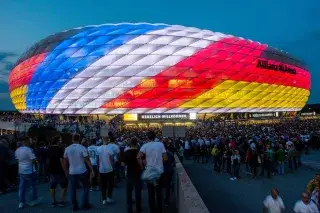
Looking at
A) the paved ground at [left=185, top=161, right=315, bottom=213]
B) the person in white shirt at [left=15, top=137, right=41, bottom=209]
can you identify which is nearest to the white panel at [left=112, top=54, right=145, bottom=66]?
the paved ground at [left=185, top=161, right=315, bottom=213]

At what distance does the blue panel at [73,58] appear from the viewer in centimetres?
5130

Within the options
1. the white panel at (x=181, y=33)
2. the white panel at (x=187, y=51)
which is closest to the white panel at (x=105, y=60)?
the white panel at (x=187, y=51)

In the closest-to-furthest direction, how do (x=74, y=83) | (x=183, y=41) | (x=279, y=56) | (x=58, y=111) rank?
(x=74, y=83)
(x=183, y=41)
(x=58, y=111)
(x=279, y=56)

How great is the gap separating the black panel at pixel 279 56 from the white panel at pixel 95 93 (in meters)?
25.0

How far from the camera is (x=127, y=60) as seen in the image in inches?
1991

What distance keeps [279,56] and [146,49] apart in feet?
82.7

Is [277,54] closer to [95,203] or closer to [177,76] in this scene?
[177,76]

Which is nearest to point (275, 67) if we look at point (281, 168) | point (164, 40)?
point (164, 40)

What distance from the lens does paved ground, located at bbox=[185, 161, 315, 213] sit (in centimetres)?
1005

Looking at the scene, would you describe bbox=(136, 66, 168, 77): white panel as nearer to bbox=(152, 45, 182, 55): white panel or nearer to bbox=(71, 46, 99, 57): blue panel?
bbox=(152, 45, 182, 55): white panel

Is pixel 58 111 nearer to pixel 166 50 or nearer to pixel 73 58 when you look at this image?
pixel 73 58

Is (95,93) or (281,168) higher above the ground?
(95,93)

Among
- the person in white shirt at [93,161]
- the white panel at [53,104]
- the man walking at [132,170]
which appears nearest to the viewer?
the man walking at [132,170]

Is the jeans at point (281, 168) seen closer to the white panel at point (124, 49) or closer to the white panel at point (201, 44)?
the white panel at point (124, 49)
